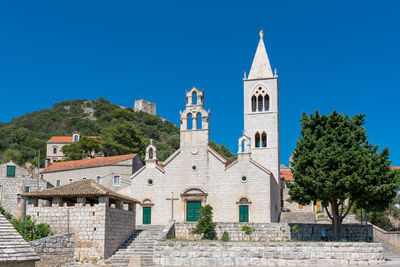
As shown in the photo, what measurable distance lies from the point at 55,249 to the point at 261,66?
2806cm

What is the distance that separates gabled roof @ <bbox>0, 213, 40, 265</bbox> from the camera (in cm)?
1070

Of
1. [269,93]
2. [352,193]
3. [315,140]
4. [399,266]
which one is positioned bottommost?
[399,266]

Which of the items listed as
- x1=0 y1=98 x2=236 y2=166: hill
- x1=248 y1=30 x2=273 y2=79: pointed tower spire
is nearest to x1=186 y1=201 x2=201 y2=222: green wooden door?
x1=248 y1=30 x2=273 y2=79: pointed tower spire

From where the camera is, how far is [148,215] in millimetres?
35938

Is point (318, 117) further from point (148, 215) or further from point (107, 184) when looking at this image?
point (107, 184)

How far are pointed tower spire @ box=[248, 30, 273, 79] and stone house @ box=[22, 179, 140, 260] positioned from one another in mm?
21811

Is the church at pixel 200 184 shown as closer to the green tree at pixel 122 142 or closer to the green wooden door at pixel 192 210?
the green wooden door at pixel 192 210

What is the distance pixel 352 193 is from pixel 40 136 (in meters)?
85.3

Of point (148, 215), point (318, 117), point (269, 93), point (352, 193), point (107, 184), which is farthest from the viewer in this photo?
point (107, 184)

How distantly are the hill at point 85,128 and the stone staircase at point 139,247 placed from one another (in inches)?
1395

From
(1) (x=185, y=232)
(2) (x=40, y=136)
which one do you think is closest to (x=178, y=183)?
(1) (x=185, y=232)

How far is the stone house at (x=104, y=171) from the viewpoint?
49112 mm

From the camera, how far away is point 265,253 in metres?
25.4

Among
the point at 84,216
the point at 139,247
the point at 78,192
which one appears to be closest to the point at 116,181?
the point at 139,247
